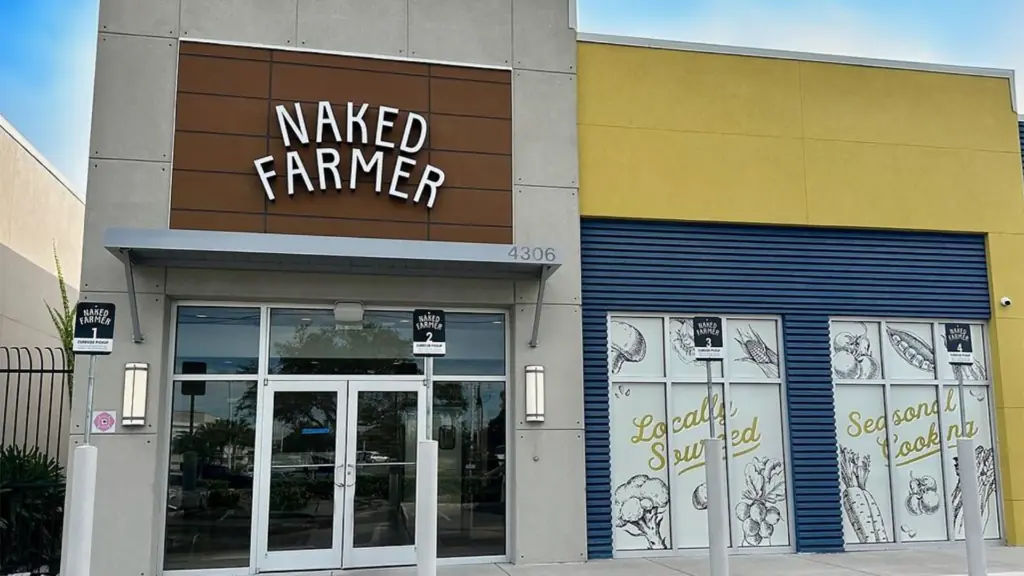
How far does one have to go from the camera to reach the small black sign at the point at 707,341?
8254 mm

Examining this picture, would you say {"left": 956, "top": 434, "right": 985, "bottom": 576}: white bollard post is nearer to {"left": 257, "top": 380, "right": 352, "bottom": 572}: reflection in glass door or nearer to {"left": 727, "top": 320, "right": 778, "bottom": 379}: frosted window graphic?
{"left": 727, "top": 320, "right": 778, "bottom": 379}: frosted window graphic

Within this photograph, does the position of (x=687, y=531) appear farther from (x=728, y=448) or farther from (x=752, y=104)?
(x=752, y=104)

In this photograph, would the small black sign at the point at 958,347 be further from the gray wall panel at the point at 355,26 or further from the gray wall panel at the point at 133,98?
the gray wall panel at the point at 133,98

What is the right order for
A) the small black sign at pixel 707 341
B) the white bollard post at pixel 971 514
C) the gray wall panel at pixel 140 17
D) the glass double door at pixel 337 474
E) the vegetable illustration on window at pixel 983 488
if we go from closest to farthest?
the small black sign at pixel 707 341, the white bollard post at pixel 971 514, the glass double door at pixel 337 474, the gray wall panel at pixel 140 17, the vegetable illustration on window at pixel 983 488

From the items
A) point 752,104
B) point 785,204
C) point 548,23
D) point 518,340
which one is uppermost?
point 548,23

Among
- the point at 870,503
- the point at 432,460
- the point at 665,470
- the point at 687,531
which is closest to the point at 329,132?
the point at 432,460

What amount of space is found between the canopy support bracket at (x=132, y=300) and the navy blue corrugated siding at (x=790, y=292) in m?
5.29

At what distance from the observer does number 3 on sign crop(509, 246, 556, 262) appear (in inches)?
364

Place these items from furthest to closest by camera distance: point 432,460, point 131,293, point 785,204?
point 785,204 < point 131,293 < point 432,460

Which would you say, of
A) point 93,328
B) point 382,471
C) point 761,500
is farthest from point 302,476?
point 761,500

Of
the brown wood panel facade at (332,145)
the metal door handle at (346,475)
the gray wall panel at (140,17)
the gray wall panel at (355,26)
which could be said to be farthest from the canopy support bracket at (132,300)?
the gray wall panel at (355,26)

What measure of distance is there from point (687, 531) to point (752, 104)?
19.1 feet

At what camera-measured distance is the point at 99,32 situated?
970 centimetres

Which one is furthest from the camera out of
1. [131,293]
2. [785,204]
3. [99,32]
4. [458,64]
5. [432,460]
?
[785,204]
